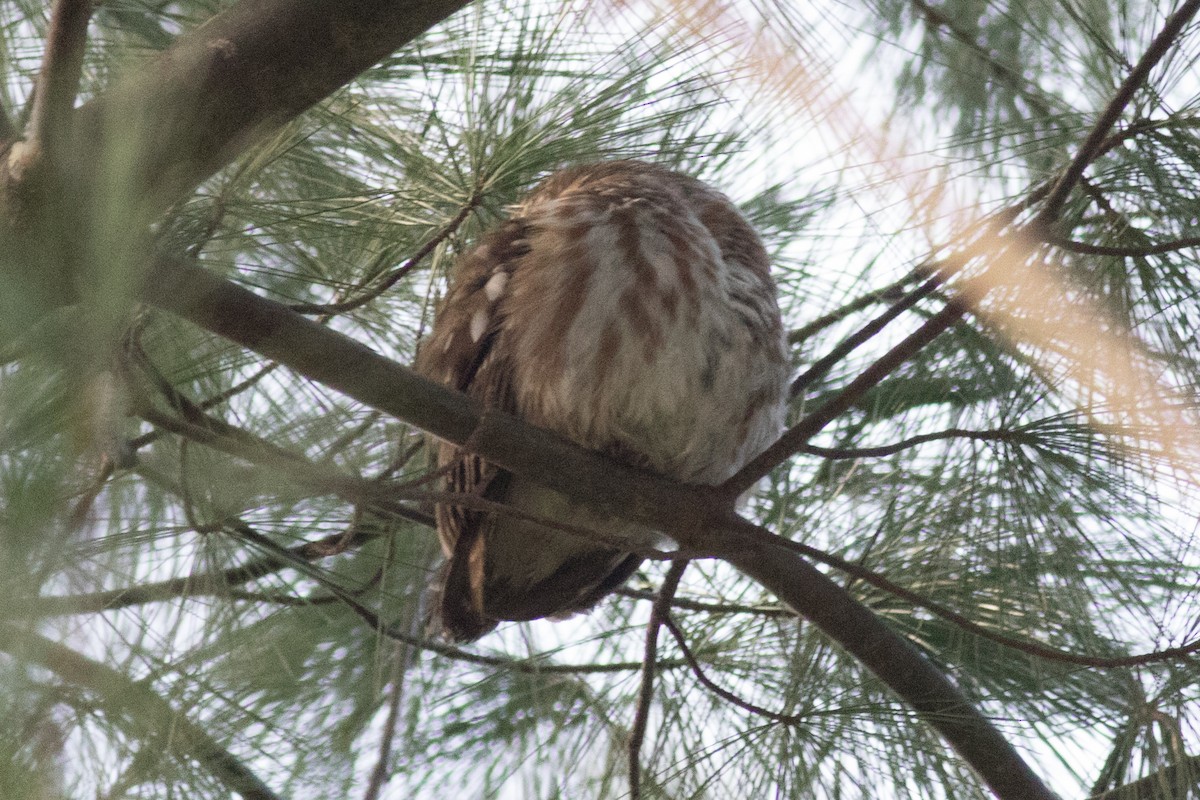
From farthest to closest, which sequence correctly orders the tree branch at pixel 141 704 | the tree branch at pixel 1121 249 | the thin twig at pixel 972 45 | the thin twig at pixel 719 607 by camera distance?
the thin twig at pixel 972 45, the thin twig at pixel 719 607, the tree branch at pixel 1121 249, the tree branch at pixel 141 704

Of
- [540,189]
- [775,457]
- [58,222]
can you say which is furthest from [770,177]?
[58,222]

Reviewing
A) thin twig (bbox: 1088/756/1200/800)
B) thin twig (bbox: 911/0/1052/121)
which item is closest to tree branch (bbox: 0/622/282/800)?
thin twig (bbox: 1088/756/1200/800)

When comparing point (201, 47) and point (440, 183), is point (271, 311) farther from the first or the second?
point (440, 183)

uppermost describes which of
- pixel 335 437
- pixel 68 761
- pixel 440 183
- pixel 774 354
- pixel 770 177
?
pixel 770 177

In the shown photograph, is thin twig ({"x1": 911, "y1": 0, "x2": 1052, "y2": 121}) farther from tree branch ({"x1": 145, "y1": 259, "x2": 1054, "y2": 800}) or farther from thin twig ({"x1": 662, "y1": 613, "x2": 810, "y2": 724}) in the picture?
thin twig ({"x1": 662, "y1": 613, "x2": 810, "y2": 724})

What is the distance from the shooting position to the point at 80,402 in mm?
1763

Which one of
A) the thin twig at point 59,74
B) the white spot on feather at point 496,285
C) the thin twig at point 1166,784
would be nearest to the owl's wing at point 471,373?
the white spot on feather at point 496,285

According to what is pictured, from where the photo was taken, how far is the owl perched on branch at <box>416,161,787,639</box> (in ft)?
7.83

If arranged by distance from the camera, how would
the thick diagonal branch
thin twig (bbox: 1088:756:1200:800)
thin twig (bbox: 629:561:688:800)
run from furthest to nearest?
thin twig (bbox: 629:561:688:800), thin twig (bbox: 1088:756:1200:800), the thick diagonal branch

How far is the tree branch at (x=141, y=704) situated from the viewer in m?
1.70

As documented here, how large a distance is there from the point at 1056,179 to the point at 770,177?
1151 millimetres

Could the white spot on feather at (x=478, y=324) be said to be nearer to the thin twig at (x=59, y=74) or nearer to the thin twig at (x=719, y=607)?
the thin twig at (x=719, y=607)

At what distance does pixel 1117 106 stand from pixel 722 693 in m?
1.23

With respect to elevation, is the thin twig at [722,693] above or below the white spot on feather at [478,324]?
below
